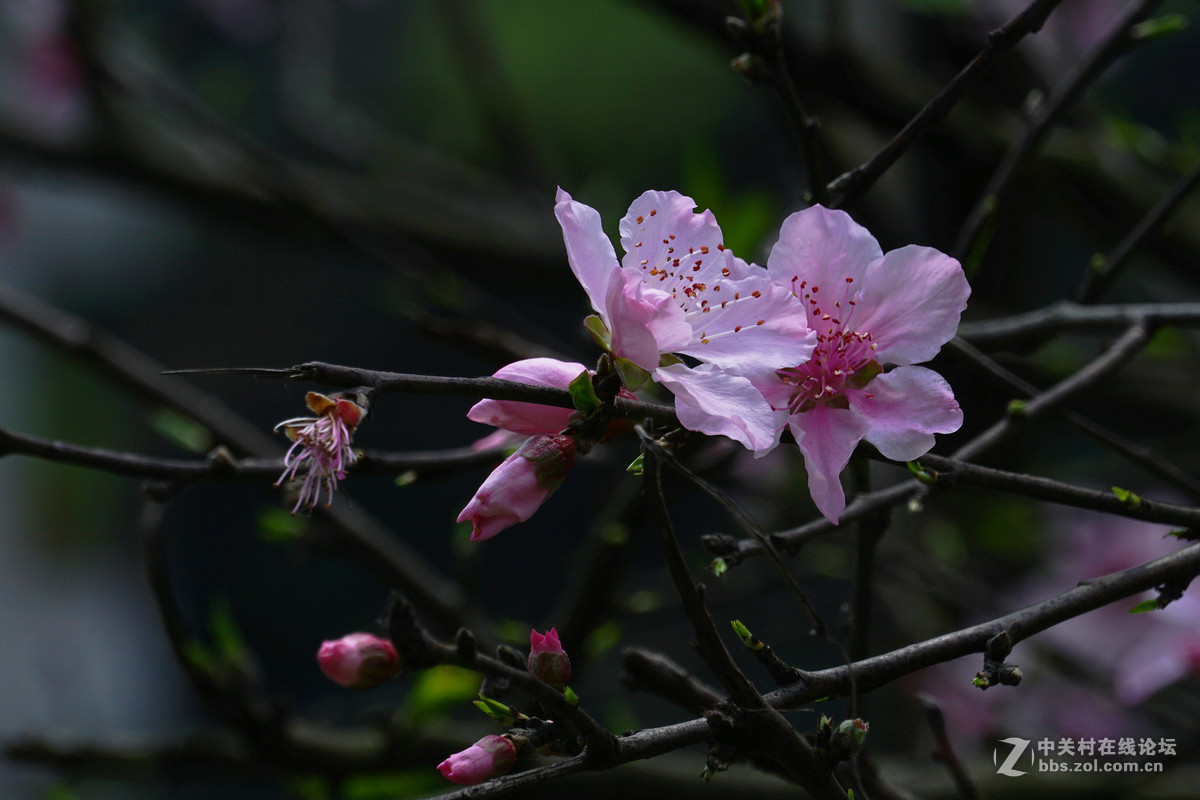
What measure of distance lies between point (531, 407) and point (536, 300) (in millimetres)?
1861

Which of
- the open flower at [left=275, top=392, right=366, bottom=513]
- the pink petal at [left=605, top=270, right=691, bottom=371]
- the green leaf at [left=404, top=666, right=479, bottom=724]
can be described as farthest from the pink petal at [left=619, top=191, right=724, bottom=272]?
the green leaf at [left=404, top=666, right=479, bottom=724]

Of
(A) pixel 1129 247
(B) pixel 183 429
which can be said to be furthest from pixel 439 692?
(A) pixel 1129 247

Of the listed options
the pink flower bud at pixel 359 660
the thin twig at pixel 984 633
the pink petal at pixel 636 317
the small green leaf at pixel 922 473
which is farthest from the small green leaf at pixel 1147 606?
the pink flower bud at pixel 359 660

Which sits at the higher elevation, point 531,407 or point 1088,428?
point 1088,428

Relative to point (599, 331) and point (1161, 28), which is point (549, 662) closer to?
point (599, 331)

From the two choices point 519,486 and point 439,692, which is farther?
point 439,692

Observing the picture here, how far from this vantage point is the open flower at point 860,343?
0.48 metres

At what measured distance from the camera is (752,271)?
52cm

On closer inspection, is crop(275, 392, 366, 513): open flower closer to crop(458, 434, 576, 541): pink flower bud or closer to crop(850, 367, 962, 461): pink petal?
crop(458, 434, 576, 541): pink flower bud

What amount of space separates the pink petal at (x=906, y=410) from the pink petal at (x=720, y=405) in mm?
67

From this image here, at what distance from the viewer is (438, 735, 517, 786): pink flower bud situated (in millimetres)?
423

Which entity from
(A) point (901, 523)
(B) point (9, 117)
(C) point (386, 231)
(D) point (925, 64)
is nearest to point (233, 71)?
(B) point (9, 117)

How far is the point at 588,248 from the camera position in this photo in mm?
492

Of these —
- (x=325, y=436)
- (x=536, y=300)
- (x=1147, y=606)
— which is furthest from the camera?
(x=536, y=300)
